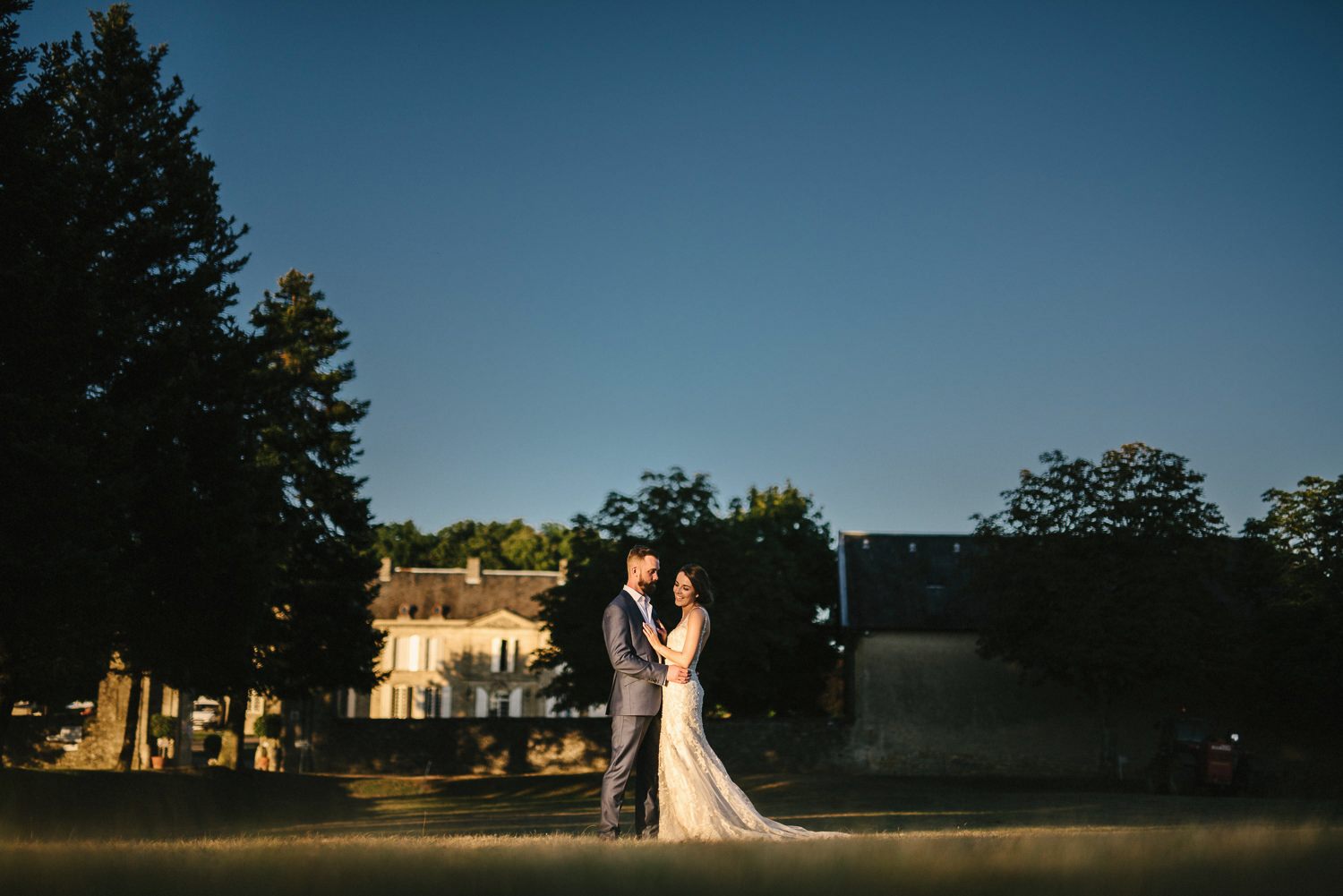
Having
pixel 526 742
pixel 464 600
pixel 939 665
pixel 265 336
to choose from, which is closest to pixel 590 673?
pixel 526 742

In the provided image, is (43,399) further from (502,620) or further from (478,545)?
(478,545)

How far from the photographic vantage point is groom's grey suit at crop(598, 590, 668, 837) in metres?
10.0

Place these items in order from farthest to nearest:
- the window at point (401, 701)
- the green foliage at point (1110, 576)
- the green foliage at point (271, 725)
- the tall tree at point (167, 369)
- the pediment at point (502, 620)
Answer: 1. the pediment at point (502, 620)
2. the window at point (401, 701)
3. the green foliage at point (271, 725)
4. the green foliage at point (1110, 576)
5. the tall tree at point (167, 369)

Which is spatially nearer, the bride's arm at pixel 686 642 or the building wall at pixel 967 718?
the bride's arm at pixel 686 642

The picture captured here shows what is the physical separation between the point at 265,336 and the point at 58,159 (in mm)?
8610

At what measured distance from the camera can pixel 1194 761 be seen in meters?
28.7

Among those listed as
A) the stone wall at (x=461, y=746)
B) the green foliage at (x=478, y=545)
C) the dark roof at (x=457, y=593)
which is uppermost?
the green foliage at (x=478, y=545)

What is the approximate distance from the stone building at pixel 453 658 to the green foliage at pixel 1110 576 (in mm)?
38001

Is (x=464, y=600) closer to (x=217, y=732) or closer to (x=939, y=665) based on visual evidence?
(x=217, y=732)

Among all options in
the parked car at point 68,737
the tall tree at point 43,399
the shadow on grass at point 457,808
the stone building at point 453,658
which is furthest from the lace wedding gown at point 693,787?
the stone building at point 453,658

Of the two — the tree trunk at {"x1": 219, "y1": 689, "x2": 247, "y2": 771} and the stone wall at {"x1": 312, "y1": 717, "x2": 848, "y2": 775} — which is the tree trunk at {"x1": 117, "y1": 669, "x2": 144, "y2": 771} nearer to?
the tree trunk at {"x1": 219, "y1": 689, "x2": 247, "y2": 771}

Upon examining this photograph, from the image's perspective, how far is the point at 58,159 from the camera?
19047 millimetres

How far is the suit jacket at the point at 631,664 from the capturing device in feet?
33.0

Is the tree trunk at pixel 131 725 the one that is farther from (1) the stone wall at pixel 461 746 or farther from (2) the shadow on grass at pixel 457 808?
(1) the stone wall at pixel 461 746
